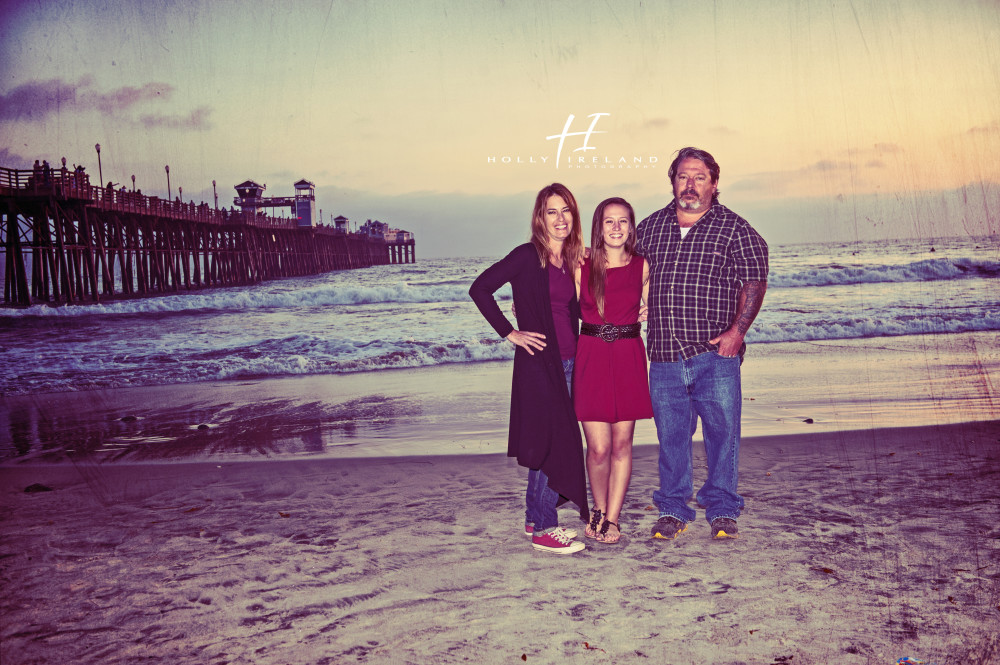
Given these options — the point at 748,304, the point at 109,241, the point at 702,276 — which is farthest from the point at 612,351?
the point at 109,241

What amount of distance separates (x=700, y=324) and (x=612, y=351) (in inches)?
20.4

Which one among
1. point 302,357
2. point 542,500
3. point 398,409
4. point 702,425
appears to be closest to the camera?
point 542,500

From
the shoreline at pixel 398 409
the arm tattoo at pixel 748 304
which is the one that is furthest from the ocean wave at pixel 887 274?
the arm tattoo at pixel 748 304

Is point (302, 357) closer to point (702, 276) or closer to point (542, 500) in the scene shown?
point (542, 500)

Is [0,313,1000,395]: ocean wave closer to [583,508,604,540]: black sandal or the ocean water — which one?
the ocean water

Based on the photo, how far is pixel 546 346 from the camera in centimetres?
366

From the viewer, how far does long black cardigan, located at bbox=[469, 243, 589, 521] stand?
12.0 feet

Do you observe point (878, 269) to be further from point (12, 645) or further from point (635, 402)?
point (12, 645)

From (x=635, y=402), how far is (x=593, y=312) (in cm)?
50

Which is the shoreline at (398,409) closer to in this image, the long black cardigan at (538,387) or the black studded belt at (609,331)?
the long black cardigan at (538,387)

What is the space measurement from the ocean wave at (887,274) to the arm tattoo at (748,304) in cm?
2663

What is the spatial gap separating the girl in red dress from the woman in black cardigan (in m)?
0.09

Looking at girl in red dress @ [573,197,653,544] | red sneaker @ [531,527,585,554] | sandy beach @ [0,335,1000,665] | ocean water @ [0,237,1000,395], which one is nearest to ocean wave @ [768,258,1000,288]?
ocean water @ [0,237,1000,395]

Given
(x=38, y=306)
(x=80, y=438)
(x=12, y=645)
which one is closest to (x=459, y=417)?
(x=80, y=438)
